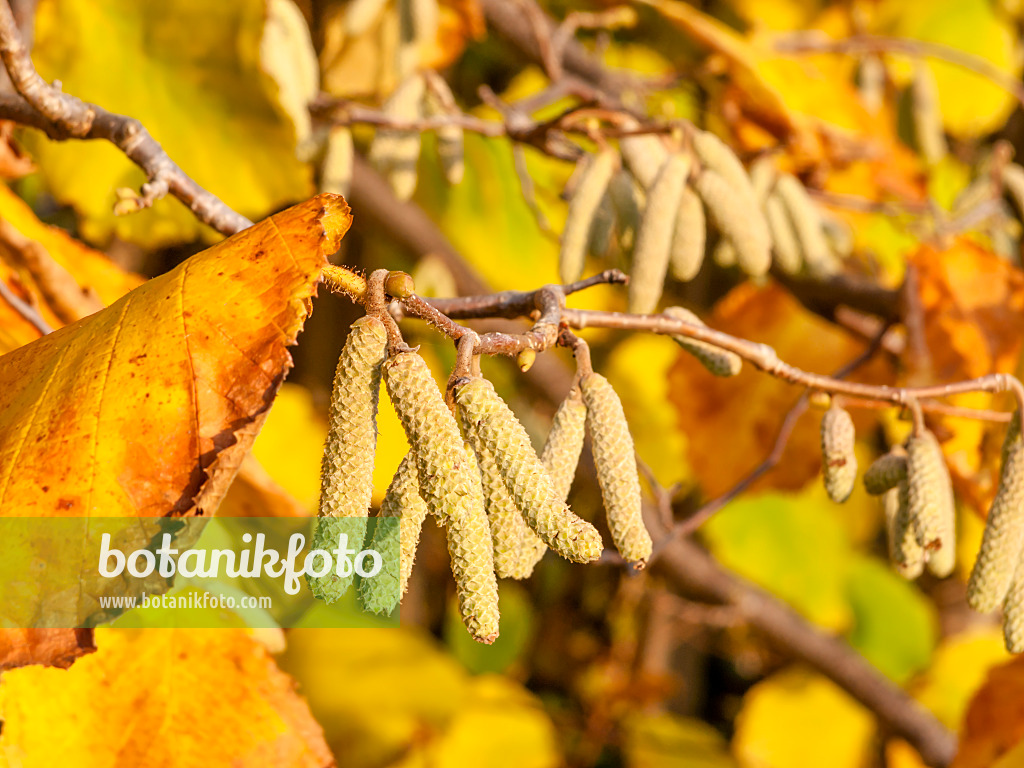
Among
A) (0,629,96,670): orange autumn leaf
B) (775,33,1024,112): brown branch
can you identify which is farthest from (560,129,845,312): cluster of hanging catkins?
(775,33,1024,112): brown branch

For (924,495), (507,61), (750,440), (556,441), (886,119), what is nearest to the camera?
(556,441)

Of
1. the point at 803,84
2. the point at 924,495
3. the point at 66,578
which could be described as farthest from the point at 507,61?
the point at 66,578

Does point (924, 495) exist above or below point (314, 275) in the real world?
below

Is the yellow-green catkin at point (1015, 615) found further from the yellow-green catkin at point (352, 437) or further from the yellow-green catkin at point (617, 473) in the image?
the yellow-green catkin at point (352, 437)

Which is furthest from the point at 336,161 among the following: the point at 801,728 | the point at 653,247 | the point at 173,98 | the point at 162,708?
the point at 801,728

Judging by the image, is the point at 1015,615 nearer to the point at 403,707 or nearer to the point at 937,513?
the point at 937,513

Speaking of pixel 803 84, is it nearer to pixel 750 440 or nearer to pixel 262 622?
pixel 750 440

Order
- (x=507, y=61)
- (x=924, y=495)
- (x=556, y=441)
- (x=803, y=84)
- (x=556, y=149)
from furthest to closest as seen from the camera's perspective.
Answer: (x=507, y=61) < (x=803, y=84) < (x=556, y=149) < (x=924, y=495) < (x=556, y=441)
